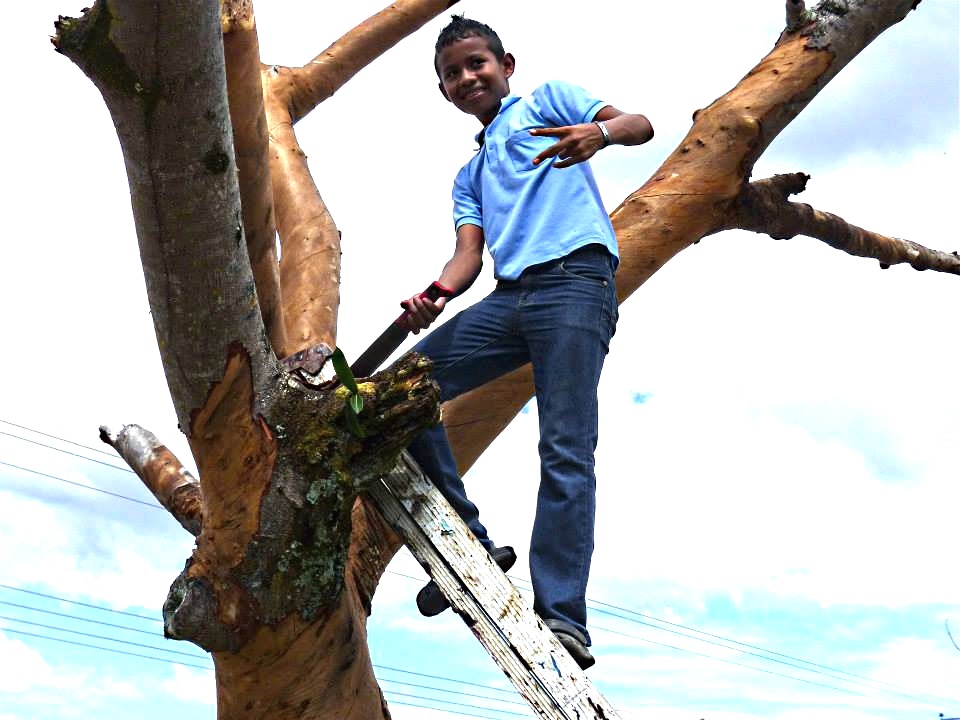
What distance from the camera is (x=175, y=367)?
274 centimetres

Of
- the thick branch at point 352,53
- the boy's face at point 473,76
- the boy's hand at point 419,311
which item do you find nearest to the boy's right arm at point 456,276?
the boy's hand at point 419,311

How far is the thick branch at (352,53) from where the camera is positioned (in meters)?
5.53

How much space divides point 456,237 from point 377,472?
3.49 ft

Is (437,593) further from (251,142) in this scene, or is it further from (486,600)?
(251,142)

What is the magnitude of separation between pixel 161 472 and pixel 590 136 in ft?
7.19

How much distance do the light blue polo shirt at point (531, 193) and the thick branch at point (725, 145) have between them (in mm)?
925

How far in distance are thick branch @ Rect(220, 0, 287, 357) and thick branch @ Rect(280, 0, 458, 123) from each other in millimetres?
2304

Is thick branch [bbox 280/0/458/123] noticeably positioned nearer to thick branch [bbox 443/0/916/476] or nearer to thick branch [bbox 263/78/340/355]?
thick branch [bbox 263/78/340/355]

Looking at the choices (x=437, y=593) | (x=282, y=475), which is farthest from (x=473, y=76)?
(x=437, y=593)

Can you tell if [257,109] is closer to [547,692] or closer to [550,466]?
[550,466]

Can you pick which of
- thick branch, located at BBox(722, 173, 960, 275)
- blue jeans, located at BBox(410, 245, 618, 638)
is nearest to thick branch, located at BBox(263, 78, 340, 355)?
blue jeans, located at BBox(410, 245, 618, 638)

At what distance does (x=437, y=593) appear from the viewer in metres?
3.14

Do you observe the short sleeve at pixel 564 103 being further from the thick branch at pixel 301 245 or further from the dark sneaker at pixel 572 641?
the dark sneaker at pixel 572 641

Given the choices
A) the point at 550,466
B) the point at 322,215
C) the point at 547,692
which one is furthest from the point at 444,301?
the point at 322,215
